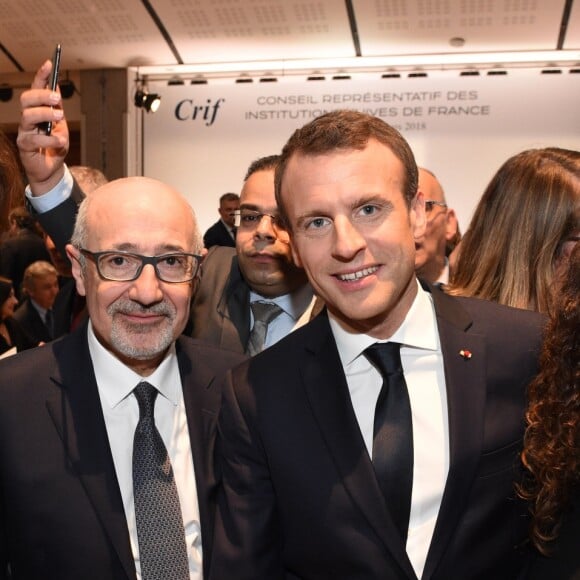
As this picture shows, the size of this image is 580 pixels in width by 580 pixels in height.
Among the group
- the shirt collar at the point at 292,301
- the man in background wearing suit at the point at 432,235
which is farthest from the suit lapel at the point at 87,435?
the man in background wearing suit at the point at 432,235

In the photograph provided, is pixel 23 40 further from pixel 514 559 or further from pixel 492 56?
pixel 514 559

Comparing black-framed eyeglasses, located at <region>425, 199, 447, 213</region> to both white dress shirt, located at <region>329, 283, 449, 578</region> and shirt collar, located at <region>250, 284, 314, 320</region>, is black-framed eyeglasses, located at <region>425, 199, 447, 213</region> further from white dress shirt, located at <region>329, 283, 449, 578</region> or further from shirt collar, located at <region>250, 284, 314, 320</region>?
white dress shirt, located at <region>329, 283, 449, 578</region>

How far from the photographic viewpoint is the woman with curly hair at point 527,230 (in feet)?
7.18

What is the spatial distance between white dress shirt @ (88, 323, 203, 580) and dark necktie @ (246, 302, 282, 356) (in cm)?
68

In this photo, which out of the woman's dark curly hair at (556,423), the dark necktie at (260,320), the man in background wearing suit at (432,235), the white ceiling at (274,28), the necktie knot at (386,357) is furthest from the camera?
the white ceiling at (274,28)

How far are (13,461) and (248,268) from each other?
1151 millimetres

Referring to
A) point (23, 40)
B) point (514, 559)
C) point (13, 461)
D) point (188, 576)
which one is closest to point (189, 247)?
point (13, 461)

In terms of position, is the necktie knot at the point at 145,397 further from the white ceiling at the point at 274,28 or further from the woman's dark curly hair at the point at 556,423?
the white ceiling at the point at 274,28

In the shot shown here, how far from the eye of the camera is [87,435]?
1.85 metres

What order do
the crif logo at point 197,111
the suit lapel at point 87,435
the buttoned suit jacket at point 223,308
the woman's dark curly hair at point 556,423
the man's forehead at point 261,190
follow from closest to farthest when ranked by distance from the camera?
the woman's dark curly hair at point 556,423 → the suit lapel at point 87,435 → the buttoned suit jacket at point 223,308 → the man's forehead at point 261,190 → the crif logo at point 197,111

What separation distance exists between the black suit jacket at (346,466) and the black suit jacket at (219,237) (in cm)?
433

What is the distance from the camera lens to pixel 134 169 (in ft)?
27.3

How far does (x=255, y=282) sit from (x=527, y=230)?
0.95m

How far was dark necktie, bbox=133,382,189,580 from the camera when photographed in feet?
5.82
